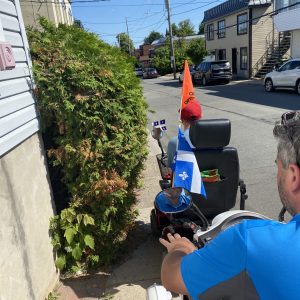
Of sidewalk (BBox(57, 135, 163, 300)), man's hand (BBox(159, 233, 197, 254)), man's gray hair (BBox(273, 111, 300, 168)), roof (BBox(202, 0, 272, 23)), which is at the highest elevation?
roof (BBox(202, 0, 272, 23))

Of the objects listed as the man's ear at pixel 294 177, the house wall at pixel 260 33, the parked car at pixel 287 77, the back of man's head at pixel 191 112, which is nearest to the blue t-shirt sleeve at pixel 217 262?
the man's ear at pixel 294 177

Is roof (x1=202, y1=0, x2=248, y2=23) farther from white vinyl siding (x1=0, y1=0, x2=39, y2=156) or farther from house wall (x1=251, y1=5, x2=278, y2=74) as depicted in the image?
white vinyl siding (x1=0, y1=0, x2=39, y2=156)

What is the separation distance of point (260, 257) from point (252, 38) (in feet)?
96.4

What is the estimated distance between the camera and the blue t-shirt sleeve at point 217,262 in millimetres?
1114

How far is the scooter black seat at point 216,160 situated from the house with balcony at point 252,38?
25188 millimetres

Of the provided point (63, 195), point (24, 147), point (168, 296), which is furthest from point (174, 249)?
point (63, 195)

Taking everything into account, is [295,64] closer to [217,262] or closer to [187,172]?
[187,172]

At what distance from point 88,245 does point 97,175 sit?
70 centimetres

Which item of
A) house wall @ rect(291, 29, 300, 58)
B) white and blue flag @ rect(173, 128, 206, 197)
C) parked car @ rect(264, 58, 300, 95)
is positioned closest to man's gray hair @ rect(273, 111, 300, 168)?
white and blue flag @ rect(173, 128, 206, 197)

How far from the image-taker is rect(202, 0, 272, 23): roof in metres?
27.2

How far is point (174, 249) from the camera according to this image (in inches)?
61.9

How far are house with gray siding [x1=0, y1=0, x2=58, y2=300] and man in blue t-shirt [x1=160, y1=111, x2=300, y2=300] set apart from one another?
163 centimetres

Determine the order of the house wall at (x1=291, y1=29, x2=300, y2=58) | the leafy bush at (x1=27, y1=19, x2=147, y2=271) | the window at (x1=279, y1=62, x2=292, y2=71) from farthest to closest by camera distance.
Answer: the house wall at (x1=291, y1=29, x2=300, y2=58) < the window at (x1=279, y1=62, x2=292, y2=71) < the leafy bush at (x1=27, y1=19, x2=147, y2=271)

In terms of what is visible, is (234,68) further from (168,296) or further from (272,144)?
(168,296)
